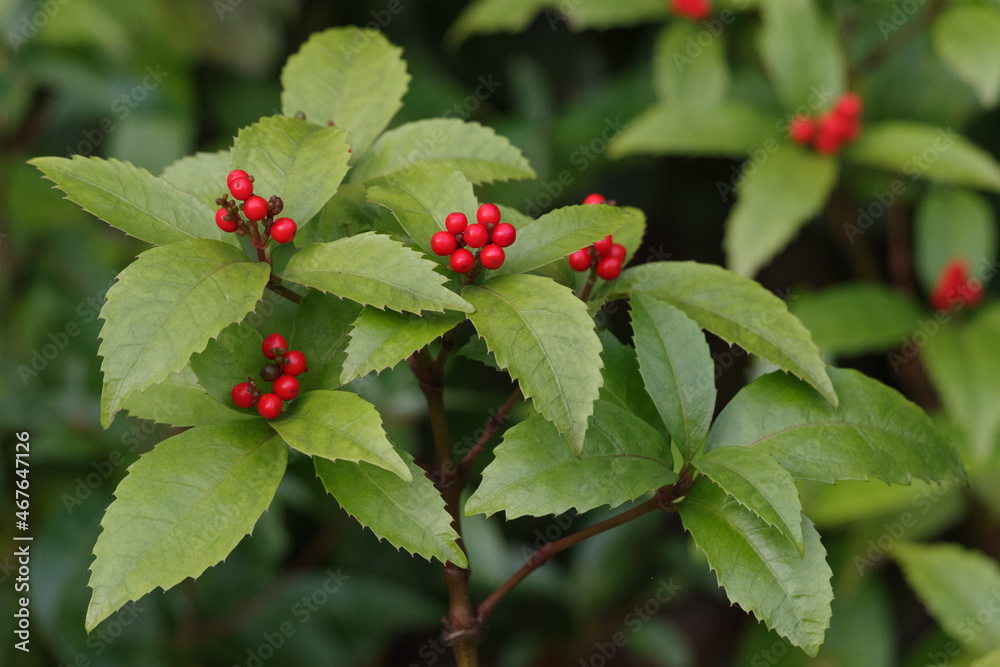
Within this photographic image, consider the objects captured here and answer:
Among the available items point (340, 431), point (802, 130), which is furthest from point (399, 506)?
point (802, 130)

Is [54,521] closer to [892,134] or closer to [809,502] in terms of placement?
[809,502]

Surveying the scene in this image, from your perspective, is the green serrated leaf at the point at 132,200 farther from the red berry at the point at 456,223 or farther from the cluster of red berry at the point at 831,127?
the cluster of red berry at the point at 831,127

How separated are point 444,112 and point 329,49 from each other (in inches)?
68.7

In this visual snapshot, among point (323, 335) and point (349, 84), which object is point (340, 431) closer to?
point (323, 335)

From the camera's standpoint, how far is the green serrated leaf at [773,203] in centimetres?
197

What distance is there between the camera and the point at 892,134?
2.17 m

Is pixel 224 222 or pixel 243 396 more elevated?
pixel 224 222

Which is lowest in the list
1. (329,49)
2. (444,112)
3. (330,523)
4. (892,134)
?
(330,523)

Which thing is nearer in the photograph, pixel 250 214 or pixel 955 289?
pixel 250 214

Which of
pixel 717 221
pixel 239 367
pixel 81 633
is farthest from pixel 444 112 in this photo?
pixel 239 367

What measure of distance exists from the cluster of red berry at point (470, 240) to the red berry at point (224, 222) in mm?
186

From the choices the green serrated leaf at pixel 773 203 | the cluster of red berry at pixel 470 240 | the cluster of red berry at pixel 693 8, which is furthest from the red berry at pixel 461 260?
the cluster of red berry at pixel 693 8

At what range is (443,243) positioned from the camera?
770 millimetres

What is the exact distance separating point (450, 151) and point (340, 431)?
39 cm
